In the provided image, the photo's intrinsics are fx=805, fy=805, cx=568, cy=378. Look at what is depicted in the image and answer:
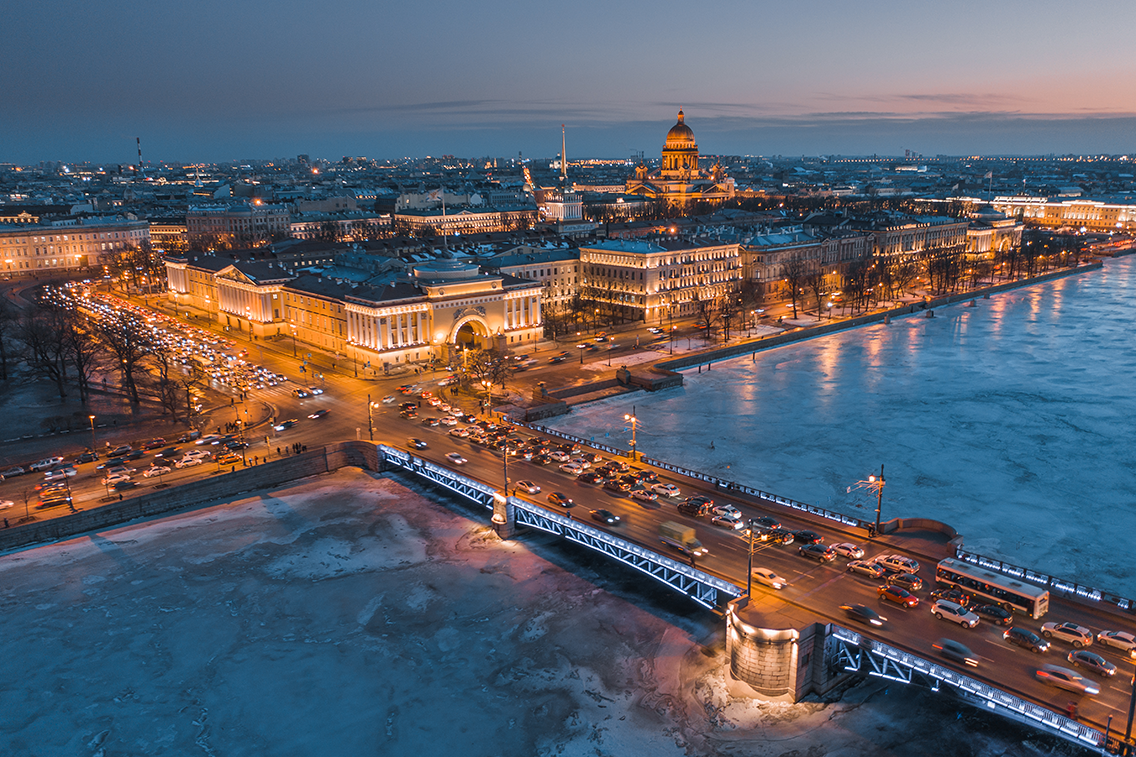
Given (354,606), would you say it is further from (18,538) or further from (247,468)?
(18,538)

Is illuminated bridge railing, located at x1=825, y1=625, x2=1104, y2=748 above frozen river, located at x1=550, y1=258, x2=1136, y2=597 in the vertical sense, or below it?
above

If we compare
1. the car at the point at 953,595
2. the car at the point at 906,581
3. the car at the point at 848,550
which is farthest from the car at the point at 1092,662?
the car at the point at 848,550

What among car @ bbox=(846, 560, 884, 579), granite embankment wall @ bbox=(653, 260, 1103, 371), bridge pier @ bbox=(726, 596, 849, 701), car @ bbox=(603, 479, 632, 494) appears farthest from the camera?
granite embankment wall @ bbox=(653, 260, 1103, 371)

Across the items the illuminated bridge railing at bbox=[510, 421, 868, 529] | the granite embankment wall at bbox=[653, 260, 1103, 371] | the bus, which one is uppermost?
the bus

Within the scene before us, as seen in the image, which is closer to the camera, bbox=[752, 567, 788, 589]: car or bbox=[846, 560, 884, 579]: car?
bbox=[752, 567, 788, 589]: car

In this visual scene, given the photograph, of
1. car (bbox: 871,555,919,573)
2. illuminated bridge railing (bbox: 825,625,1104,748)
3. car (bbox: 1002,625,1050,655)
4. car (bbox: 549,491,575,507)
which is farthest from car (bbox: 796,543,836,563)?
car (bbox: 549,491,575,507)

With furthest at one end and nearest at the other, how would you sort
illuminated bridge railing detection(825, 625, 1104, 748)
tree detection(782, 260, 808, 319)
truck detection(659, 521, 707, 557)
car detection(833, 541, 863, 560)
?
tree detection(782, 260, 808, 319) → truck detection(659, 521, 707, 557) → car detection(833, 541, 863, 560) → illuminated bridge railing detection(825, 625, 1104, 748)

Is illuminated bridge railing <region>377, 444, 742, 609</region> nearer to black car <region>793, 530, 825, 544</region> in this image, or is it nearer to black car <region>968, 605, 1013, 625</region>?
black car <region>793, 530, 825, 544</region>

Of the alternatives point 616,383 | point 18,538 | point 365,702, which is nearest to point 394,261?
point 616,383
